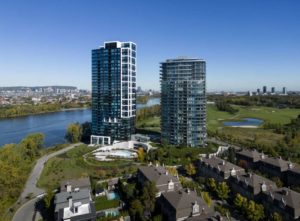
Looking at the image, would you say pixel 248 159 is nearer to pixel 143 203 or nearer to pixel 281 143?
pixel 281 143

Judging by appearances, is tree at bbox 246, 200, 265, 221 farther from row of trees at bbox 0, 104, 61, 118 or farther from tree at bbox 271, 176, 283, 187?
row of trees at bbox 0, 104, 61, 118

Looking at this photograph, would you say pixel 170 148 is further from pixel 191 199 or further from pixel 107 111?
pixel 191 199

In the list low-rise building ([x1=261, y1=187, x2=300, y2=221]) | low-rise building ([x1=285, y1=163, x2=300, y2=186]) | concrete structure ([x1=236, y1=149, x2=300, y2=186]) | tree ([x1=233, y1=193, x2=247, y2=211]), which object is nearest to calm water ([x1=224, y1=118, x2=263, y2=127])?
concrete structure ([x1=236, y1=149, x2=300, y2=186])

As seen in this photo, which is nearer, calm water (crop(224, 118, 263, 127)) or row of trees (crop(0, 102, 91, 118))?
calm water (crop(224, 118, 263, 127))

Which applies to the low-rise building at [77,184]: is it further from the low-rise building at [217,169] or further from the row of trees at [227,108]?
the row of trees at [227,108]

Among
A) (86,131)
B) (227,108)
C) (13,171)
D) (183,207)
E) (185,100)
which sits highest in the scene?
(185,100)

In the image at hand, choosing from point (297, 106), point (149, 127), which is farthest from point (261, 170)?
point (297, 106)

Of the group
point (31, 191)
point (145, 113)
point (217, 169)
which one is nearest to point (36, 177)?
point (31, 191)
